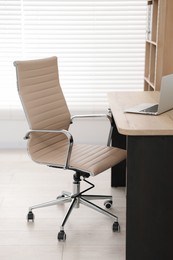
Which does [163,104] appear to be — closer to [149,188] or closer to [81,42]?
[149,188]

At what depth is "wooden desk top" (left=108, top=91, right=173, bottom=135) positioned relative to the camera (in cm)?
216

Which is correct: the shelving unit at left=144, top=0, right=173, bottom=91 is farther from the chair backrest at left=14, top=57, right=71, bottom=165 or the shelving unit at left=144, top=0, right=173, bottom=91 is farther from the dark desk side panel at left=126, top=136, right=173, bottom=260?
the dark desk side panel at left=126, top=136, right=173, bottom=260

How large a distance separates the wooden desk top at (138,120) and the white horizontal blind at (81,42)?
127 centimetres

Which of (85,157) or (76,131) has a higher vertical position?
(85,157)

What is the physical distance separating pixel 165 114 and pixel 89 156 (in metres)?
0.61

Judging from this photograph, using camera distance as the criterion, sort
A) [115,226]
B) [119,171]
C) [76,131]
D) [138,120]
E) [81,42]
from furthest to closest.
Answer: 1. [76,131]
2. [81,42]
3. [119,171]
4. [115,226]
5. [138,120]

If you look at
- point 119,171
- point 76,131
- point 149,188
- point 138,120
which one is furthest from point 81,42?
point 149,188

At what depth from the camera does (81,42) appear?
4352mm

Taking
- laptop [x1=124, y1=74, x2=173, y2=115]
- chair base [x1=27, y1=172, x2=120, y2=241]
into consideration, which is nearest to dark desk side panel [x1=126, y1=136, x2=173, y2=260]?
laptop [x1=124, y1=74, x2=173, y2=115]

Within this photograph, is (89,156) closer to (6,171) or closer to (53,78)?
(53,78)

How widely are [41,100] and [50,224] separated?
90 cm

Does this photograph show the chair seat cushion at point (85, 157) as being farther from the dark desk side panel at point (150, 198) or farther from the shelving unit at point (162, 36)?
the shelving unit at point (162, 36)

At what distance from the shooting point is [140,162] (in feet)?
7.22

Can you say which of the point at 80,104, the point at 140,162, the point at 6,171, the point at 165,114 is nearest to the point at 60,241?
the point at 140,162
